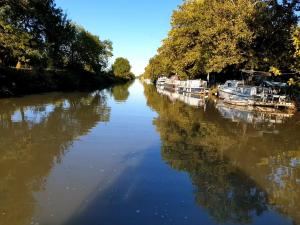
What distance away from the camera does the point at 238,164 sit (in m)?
11.8

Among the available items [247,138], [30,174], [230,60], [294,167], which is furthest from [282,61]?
[30,174]

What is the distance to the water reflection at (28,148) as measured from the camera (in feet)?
24.6

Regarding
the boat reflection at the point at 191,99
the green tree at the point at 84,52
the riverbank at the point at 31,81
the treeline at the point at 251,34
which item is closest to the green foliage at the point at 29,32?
the riverbank at the point at 31,81

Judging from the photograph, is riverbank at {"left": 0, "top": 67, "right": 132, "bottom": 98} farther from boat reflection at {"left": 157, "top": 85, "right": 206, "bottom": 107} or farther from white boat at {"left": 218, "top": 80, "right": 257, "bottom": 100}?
white boat at {"left": 218, "top": 80, "right": 257, "bottom": 100}

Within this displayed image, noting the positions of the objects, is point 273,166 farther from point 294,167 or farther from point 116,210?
point 116,210

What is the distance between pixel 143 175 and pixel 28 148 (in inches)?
183

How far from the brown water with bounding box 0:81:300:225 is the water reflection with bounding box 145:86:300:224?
27mm

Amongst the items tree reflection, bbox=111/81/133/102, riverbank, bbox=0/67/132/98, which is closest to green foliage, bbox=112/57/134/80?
tree reflection, bbox=111/81/133/102

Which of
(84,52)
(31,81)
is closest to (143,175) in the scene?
(31,81)

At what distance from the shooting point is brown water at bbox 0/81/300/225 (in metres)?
7.34

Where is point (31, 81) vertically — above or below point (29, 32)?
below

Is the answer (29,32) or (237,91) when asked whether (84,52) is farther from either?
(237,91)

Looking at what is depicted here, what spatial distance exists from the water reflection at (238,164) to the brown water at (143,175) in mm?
27

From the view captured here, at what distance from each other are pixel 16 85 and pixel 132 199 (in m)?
29.9
